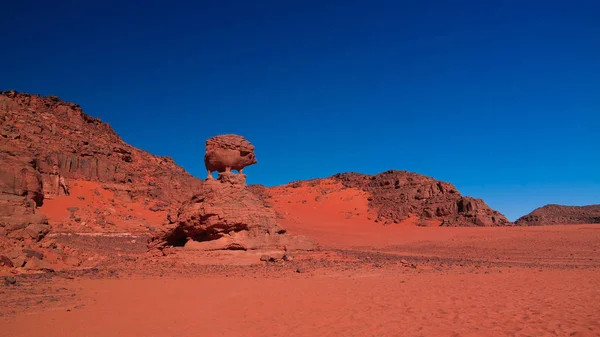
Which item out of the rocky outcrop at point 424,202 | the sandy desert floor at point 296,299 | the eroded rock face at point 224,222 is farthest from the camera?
the rocky outcrop at point 424,202

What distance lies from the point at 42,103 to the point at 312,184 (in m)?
36.1

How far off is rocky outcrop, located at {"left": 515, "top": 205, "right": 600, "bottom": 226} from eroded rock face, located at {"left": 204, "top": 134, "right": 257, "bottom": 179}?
120ft

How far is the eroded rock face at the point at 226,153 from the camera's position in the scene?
56.0 ft

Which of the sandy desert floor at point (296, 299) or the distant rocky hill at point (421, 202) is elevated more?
the distant rocky hill at point (421, 202)

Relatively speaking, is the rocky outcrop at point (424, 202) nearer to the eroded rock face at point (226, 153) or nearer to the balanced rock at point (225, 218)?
the balanced rock at point (225, 218)

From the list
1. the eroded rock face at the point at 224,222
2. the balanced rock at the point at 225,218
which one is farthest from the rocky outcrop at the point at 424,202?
the eroded rock face at the point at 224,222

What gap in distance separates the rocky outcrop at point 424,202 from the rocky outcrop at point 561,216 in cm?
708

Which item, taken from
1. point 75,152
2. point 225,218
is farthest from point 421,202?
point 75,152

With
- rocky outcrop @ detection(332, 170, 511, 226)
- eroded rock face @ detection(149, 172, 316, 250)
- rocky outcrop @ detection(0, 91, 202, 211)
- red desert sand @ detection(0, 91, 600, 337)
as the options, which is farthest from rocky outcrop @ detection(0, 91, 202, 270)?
rocky outcrop @ detection(332, 170, 511, 226)

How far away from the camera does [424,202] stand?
43.5 metres

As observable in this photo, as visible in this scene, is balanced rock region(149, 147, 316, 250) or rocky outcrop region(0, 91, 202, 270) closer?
balanced rock region(149, 147, 316, 250)

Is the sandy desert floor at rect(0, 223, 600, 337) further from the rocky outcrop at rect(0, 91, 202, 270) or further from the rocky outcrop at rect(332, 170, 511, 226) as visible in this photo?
the rocky outcrop at rect(332, 170, 511, 226)

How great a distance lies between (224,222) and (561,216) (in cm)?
5107

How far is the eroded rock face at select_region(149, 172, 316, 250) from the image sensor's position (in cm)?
1551
